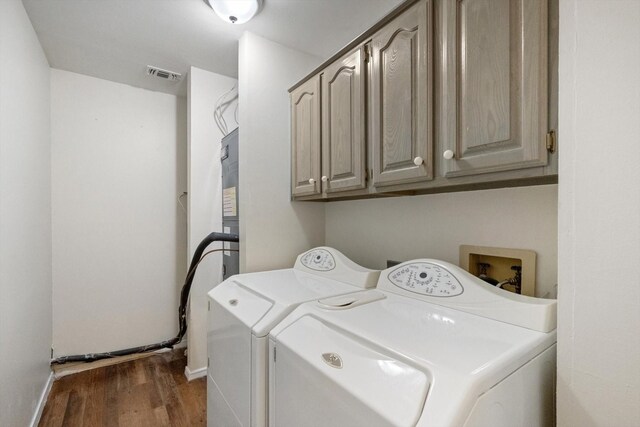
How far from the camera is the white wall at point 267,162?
183cm

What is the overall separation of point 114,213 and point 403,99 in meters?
2.58

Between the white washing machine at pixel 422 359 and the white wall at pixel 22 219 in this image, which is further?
the white wall at pixel 22 219

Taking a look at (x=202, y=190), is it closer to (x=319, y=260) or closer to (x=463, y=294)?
(x=319, y=260)

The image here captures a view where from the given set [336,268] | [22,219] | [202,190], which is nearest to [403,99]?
[336,268]

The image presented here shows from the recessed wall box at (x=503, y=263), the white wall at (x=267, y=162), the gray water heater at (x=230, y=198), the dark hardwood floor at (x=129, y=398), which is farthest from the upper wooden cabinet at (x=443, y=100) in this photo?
the dark hardwood floor at (x=129, y=398)

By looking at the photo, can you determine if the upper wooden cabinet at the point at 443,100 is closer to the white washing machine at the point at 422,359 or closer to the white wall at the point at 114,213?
the white washing machine at the point at 422,359

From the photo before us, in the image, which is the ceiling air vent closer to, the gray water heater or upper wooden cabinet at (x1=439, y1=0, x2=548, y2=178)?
the gray water heater

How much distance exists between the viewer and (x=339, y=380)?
2.27ft

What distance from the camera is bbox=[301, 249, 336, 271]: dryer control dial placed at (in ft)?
5.20

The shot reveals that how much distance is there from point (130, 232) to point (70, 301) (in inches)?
27.4

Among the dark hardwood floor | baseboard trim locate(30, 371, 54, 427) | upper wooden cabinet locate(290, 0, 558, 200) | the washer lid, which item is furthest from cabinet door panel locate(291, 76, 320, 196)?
baseboard trim locate(30, 371, 54, 427)

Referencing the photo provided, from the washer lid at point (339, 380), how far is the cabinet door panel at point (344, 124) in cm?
77

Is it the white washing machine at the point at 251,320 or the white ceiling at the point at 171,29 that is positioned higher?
the white ceiling at the point at 171,29

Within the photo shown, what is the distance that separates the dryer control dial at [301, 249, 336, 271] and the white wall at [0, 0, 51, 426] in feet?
4.67
